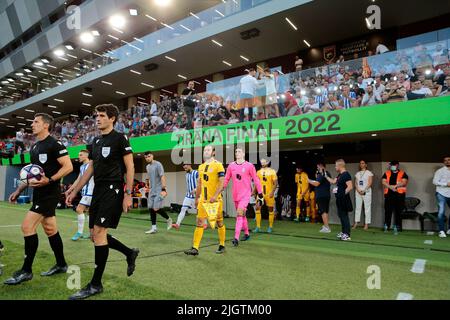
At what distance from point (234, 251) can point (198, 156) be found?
979 cm

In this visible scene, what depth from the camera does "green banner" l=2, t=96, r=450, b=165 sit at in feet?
28.5

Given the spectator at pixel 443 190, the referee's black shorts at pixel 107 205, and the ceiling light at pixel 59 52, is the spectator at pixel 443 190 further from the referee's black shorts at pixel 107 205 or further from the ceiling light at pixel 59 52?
the ceiling light at pixel 59 52

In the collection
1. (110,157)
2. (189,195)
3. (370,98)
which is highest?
(370,98)

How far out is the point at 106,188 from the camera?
3814 millimetres

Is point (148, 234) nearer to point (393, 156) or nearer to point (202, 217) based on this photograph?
point (202, 217)

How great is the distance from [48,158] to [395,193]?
9.62m

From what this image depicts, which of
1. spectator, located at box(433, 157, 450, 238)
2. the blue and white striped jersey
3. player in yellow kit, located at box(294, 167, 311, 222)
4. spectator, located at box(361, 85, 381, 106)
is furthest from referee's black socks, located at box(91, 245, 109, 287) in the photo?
player in yellow kit, located at box(294, 167, 311, 222)

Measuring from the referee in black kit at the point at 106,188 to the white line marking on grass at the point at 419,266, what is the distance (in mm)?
4241

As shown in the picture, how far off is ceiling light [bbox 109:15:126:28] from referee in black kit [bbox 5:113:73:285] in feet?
63.0

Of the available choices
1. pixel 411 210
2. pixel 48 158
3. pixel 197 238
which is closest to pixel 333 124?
pixel 411 210

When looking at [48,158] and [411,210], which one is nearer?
[48,158]

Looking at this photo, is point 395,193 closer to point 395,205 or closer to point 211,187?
point 395,205

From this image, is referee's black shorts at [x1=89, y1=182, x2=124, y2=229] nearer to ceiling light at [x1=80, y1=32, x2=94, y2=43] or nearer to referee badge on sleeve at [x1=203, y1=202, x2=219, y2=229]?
referee badge on sleeve at [x1=203, y1=202, x2=219, y2=229]

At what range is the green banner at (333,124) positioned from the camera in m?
8.69
